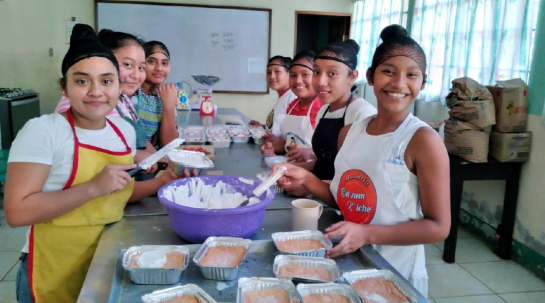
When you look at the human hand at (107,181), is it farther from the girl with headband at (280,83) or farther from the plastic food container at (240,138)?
the girl with headband at (280,83)

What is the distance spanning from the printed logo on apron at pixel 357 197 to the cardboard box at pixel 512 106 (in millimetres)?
2015

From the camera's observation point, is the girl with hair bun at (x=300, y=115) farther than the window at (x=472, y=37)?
No

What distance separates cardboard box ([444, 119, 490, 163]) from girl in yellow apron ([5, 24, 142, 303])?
7.89 feet

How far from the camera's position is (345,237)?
Result: 1129mm

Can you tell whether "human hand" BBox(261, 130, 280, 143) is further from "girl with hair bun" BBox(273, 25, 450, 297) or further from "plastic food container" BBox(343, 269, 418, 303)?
"plastic food container" BBox(343, 269, 418, 303)

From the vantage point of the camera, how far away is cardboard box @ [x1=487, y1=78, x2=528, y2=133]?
2.82 meters

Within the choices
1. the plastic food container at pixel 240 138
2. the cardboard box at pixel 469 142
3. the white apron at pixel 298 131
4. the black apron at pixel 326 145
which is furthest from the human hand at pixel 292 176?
the cardboard box at pixel 469 142

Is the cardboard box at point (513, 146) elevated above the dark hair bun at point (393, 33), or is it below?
below

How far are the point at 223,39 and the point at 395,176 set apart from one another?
5.30m

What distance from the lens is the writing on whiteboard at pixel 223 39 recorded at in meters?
6.11

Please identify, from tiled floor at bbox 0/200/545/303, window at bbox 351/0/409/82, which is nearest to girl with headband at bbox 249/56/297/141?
tiled floor at bbox 0/200/545/303

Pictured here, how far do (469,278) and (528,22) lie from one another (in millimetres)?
1800

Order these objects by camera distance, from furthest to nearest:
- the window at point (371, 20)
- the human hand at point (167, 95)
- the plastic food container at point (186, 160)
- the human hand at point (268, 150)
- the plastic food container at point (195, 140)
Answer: the window at point (371, 20) < the plastic food container at point (195, 140) < the human hand at point (268, 150) < the human hand at point (167, 95) < the plastic food container at point (186, 160)

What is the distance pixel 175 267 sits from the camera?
1.01 meters
